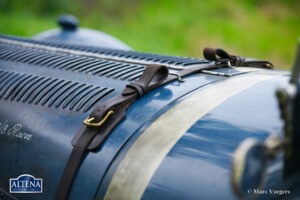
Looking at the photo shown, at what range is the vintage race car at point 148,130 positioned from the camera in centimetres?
132

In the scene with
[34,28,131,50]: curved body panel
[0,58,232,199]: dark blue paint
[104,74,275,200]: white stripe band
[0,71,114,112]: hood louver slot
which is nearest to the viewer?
[104,74,275,200]: white stripe band

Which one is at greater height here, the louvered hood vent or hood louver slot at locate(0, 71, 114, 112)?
the louvered hood vent

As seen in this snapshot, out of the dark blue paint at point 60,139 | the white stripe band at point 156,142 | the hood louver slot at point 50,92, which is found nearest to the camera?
the white stripe band at point 156,142

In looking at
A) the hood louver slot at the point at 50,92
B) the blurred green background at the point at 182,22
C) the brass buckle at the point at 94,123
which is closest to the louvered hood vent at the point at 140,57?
the hood louver slot at the point at 50,92

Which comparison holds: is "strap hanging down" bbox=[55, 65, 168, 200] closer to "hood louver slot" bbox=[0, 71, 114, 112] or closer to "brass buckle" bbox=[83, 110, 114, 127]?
"brass buckle" bbox=[83, 110, 114, 127]

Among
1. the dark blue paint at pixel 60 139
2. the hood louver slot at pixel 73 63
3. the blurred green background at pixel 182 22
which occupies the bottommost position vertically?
the blurred green background at pixel 182 22

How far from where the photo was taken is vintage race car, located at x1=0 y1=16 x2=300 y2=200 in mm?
1324

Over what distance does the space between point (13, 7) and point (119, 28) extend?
320cm

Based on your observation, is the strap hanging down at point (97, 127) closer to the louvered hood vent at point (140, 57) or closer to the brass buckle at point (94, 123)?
the brass buckle at point (94, 123)

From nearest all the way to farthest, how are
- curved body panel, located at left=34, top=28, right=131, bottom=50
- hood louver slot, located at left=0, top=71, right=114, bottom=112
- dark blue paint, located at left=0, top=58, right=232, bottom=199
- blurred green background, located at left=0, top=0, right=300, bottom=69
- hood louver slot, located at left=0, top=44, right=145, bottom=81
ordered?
1. dark blue paint, located at left=0, top=58, right=232, bottom=199
2. hood louver slot, located at left=0, top=71, right=114, bottom=112
3. hood louver slot, located at left=0, top=44, right=145, bottom=81
4. curved body panel, located at left=34, top=28, right=131, bottom=50
5. blurred green background, located at left=0, top=0, right=300, bottom=69

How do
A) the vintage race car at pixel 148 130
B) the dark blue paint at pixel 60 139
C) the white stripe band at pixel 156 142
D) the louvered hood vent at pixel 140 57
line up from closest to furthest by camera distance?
1. the vintage race car at pixel 148 130
2. the white stripe band at pixel 156 142
3. the dark blue paint at pixel 60 139
4. the louvered hood vent at pixel 140 57

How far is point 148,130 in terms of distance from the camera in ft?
5.16

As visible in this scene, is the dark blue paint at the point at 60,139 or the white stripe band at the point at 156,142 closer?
the white stripe band at the point at 156,142

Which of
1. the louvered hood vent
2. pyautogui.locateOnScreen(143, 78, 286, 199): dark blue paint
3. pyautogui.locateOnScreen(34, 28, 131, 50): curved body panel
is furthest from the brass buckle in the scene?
pyautogui.locateOnScreen(34, 28, 131, 50): curved body panel
